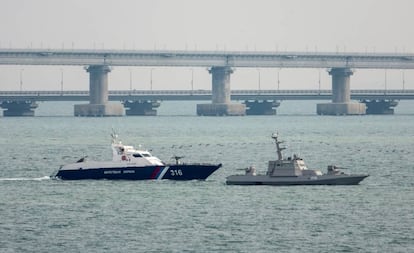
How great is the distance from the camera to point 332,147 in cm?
17275

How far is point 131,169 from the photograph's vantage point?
11112 cm

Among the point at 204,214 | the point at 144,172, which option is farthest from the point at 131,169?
the point at 204,214

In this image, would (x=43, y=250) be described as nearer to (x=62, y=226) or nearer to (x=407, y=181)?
(x=62, y=226)

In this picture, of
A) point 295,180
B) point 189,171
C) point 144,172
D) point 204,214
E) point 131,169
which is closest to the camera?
point 204,214

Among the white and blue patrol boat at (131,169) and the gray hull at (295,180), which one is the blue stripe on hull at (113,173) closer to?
the white and blue patrol boat at (131,169)

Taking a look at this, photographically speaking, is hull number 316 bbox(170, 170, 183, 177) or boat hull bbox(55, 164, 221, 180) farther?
hull number 316 bbox(170, 170, 183, 177)

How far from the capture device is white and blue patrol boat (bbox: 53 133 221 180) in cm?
11100

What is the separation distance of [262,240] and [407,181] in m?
38.1

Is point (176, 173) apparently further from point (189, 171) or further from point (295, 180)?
point (295, 180)

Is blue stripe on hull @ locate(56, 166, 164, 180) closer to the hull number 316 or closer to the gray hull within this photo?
the hull number 316

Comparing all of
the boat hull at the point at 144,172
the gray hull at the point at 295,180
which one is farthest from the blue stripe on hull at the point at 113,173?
the gray hull at the point at 295,180

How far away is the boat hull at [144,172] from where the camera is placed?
111 m

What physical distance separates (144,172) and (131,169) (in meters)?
0.99

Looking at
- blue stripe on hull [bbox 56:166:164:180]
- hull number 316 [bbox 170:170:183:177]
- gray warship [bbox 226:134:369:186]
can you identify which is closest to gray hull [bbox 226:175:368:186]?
gray warship [bbox 226:134:369:186]
